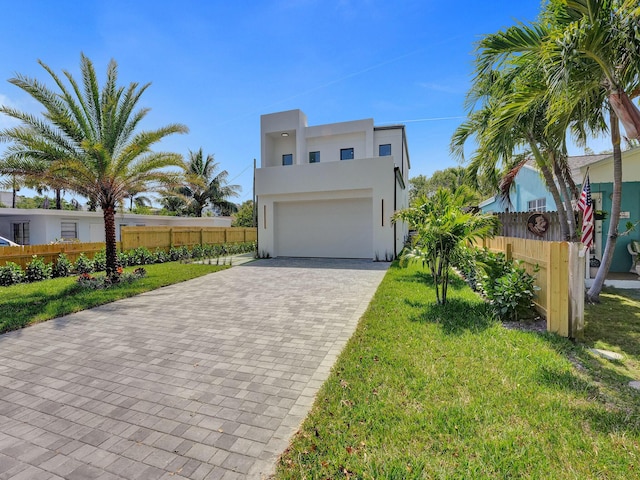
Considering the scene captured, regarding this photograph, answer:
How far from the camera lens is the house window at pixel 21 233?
19906mm

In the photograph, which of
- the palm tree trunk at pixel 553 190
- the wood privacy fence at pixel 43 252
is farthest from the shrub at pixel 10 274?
Result: the palm tree trunk at pixel 553 190

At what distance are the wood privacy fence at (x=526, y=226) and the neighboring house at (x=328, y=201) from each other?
4.40m

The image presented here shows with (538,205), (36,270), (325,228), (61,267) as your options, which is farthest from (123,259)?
(538,205)

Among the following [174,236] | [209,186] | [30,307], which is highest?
[209,186]

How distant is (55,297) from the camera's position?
7.53 m

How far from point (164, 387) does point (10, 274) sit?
33.0ft

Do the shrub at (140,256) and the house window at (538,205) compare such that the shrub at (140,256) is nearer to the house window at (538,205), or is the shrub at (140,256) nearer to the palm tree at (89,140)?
the palm tree at (89,140)

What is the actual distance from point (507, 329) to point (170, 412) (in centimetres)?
474

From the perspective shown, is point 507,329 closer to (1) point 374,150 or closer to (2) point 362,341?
(2) point 362,341

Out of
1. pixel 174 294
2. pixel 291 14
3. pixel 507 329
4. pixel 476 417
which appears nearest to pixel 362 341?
pixel 476 417

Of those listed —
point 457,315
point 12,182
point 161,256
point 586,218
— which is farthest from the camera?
point 161,256

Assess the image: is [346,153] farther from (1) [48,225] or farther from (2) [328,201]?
(1) [48,225]

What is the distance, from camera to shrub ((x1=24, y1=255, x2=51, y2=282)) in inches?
392

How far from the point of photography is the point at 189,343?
15.1ft
